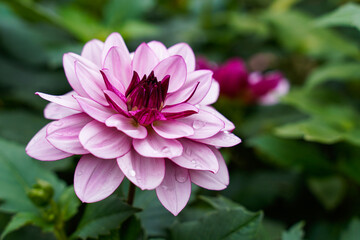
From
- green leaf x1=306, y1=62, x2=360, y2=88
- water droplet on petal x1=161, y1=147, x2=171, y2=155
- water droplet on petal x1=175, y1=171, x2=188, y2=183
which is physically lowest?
green leaf x1=306, y1=62, x2=360, y2=88

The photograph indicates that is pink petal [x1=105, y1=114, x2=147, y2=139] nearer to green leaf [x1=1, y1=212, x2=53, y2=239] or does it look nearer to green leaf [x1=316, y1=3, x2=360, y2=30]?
green leaf [x1=1, y1=212, x2=53, y2=239]

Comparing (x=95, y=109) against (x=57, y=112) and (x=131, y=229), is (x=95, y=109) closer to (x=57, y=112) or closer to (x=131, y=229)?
(x=57, y=112)

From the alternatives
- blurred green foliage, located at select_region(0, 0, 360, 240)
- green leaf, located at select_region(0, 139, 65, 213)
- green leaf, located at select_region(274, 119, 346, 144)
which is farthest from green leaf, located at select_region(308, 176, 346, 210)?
green leaf, located at select_region(0, 139, 65, 213)

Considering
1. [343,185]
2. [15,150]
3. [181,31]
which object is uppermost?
[181,31]

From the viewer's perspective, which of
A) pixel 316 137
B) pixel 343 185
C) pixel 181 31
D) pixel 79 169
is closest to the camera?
pixel 79 169

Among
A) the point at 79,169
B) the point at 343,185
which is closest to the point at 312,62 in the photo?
the point at 343,185

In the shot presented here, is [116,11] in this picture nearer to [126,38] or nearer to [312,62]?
[126,38]

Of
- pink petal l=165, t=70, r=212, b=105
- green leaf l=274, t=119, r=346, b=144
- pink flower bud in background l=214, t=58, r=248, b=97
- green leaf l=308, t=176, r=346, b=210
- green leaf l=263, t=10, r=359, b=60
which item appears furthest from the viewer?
green leaf l=263, t=10, r=359, b=60
